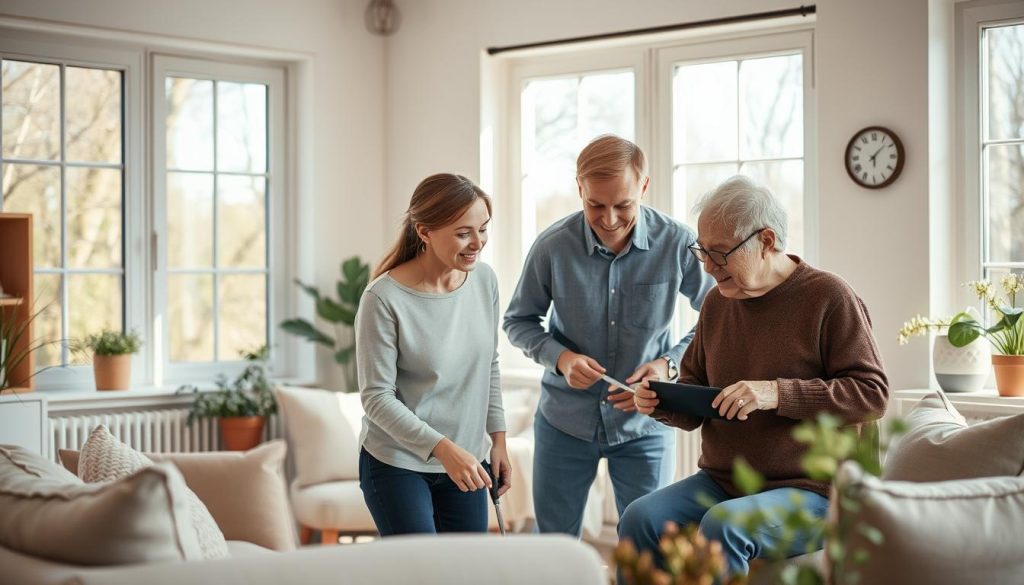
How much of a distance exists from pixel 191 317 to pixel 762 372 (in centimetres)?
347

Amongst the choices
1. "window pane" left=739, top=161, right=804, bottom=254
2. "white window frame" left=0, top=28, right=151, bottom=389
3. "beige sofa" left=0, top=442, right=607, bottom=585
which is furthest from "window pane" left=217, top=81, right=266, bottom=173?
"beige sofa" left=0, top=442, right=607, bottom=585

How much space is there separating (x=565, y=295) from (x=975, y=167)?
2.04m

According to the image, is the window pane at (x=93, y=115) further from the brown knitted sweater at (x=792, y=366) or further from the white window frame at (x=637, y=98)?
the brown knitted sweater at (x=792, y=366)

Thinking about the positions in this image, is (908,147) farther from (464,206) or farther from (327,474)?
(327,474)

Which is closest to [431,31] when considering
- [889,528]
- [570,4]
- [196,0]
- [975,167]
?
[570,4]

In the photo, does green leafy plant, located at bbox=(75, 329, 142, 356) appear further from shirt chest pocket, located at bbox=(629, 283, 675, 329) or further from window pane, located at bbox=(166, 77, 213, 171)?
shirt chest pocket, located at bbox=(629, 283, 675, 329)

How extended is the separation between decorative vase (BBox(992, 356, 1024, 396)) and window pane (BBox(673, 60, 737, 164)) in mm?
1480

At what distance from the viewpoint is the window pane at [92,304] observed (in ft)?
16.2

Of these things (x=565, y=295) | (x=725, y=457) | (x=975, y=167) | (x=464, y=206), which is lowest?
(x=725, y=457)

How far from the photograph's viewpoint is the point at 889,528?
68.3 inches

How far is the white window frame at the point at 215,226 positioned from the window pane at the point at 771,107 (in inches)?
91.6

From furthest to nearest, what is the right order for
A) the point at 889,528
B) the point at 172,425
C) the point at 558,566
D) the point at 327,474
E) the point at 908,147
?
1. the point at 172,425
2. the point at 327,474
3. the point at 908,147
4. the point at 889,528
5. the point at 558,566

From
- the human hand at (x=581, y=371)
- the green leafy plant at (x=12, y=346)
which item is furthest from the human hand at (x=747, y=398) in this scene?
the green leafy plant at (x=12, y=346)

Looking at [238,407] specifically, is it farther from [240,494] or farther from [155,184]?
[240,494]
